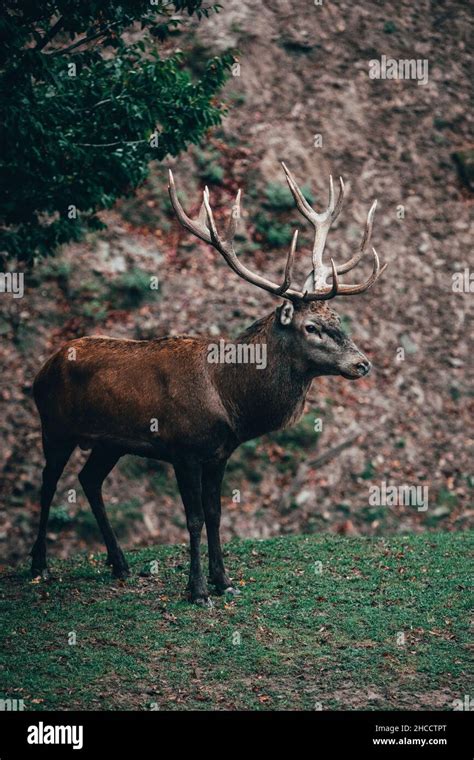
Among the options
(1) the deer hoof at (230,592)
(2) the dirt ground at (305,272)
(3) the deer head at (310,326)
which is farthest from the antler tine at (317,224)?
(2) the dirt ground at (305,272)

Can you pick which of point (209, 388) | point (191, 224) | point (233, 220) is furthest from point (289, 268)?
point (209, 388)

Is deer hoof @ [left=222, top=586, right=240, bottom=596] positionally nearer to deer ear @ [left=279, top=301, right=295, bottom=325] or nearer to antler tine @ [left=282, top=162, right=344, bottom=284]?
deer ear @ [left=279, top=301, right=295, bottom=325]

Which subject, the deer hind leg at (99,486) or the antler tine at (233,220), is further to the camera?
the deer hind leg at (99,486)

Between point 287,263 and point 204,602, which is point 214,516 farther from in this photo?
point 287,263

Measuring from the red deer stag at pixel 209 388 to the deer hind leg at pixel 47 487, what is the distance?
397 millimetres

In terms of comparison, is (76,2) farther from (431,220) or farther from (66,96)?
(431,220)

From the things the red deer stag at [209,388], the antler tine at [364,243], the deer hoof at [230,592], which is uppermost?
the antler tine at [364,243]

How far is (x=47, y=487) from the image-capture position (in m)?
9.86

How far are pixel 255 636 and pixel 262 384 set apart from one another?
2.24 metres

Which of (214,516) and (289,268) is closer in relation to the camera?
(289,268)

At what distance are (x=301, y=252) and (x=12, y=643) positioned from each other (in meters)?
10.7

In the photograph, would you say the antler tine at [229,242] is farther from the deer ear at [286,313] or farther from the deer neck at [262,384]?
the deer neck at [262,384]

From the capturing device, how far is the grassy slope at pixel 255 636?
6.94 metres

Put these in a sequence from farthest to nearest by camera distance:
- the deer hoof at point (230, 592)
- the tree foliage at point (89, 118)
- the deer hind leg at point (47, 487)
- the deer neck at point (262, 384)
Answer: the deer hind leg at point (47, 487) → the tree foliage at point (89, 118) → the deer hoof at point (230, 592) → the deer neck at point (262, 384)
